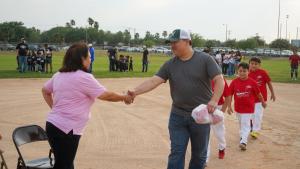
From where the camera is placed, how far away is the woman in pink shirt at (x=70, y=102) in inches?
186

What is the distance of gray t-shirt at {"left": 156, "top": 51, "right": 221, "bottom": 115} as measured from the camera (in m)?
5.41

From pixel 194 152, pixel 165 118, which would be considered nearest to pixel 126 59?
pixel 165 118

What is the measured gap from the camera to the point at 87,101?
489cm

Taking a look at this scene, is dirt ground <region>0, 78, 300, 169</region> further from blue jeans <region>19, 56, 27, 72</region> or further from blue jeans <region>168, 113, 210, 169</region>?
blue jeans <region>19, 56, 27, 72</region>

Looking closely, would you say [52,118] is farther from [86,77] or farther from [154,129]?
[154,129]

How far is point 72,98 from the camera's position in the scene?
477 centimetres

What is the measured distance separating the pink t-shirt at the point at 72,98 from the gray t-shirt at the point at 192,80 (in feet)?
3.59

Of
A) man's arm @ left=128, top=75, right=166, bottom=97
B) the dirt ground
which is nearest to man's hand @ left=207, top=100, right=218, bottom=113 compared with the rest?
man's arm @ left=128, top=75, right=166, bottom=97

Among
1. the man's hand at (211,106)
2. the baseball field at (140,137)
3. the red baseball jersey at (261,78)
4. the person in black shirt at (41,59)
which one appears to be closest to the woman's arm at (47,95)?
the man's hand at (211,106)

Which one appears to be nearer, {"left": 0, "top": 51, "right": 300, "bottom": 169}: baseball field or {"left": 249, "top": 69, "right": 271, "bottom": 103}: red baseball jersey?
{"left": 0, "top": 51, "right": 300, "bottom": 169}: baseball field

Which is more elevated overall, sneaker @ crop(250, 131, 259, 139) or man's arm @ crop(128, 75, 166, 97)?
man's arm @ crop(128, 75, 166, 97)

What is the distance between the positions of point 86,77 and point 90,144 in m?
4.26

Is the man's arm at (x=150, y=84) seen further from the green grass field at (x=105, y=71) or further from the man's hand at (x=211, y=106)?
the green grass field at (x=105, y=71)

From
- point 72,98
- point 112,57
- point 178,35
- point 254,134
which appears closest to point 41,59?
point 112,57
